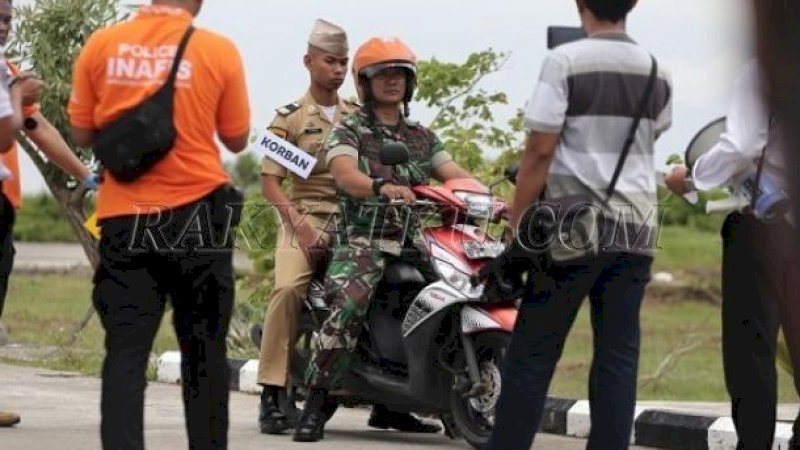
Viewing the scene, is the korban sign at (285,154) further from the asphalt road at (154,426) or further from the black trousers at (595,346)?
the black trousers at (595,346)

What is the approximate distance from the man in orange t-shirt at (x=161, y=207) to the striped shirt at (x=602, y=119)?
0.97 meters

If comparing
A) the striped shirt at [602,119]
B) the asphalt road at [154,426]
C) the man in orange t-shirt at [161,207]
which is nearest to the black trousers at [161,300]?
the man in orange t-shirt at [161,207]

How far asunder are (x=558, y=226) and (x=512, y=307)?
230 cm

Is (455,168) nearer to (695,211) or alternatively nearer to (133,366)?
(133,366)

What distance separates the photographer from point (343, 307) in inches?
318

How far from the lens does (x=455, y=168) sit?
Result: 26.7 feet

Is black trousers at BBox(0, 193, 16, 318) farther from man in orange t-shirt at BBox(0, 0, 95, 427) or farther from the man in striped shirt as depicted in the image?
the man in striped shirt

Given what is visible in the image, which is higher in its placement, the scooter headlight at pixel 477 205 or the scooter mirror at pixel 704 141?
the scooter mirror at pixel 704 141

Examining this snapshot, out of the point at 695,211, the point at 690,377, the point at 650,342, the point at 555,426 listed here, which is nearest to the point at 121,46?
the point at 555,426

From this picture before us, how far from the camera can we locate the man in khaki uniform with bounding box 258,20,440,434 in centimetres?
855

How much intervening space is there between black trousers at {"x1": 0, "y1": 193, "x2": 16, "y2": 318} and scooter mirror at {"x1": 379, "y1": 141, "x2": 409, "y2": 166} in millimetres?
1511

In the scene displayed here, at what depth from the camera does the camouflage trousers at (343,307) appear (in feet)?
26.3

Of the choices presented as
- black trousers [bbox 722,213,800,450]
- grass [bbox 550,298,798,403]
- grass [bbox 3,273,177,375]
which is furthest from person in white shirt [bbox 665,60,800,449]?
grass [bbox 3,273,177,375]

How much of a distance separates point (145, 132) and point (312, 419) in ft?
9.78
